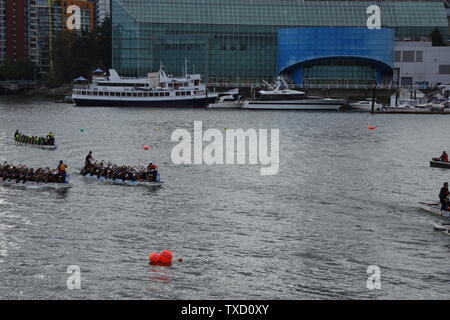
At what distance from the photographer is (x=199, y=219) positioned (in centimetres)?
4772

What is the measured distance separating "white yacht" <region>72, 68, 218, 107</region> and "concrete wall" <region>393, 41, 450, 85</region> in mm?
49360

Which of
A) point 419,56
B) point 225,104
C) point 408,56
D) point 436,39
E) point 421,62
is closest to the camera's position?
point 225,104

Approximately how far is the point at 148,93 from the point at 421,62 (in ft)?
229

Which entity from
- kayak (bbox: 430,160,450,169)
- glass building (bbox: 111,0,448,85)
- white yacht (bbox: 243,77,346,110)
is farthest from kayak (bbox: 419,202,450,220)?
glass building (bbox: 111,0,448,85)

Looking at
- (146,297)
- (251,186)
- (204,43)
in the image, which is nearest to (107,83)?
(204,43)

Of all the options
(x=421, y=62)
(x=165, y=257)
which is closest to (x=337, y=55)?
Result: (x=421, y=62)

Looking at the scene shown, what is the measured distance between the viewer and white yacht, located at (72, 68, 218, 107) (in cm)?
16762

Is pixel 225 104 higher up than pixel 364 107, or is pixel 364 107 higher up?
pixel 225 104

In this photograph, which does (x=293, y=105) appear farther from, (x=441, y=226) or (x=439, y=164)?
(x=441, y=226)

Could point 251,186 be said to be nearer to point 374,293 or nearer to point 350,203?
point 350,203

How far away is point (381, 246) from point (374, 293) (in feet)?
25.6

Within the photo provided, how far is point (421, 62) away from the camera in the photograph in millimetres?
178250

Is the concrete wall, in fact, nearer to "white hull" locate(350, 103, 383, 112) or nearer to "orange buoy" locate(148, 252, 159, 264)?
"white hull" locate(350, 103, 383, 112)

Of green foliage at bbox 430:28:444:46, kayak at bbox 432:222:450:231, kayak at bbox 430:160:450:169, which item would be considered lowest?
kayak at bbox 432:222:450:231
